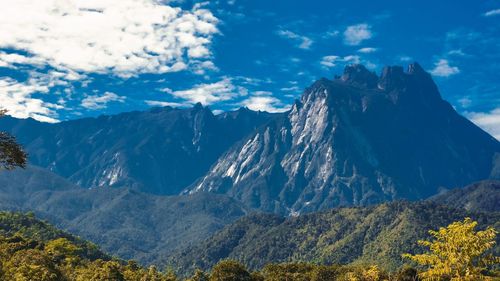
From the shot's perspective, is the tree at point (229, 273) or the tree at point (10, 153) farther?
the tree at point (229, 273)

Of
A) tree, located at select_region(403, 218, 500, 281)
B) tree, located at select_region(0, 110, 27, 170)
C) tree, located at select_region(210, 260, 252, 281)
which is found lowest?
tree, located at select_region(210, 260, 252, 281)

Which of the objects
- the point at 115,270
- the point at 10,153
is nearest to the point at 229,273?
the point at 115,270

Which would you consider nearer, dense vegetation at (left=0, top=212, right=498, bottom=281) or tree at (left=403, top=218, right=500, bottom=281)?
tree at (left=403, top=218, right=500, bottom=281)

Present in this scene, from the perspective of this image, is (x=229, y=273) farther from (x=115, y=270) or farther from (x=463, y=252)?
(x=463, y=252)

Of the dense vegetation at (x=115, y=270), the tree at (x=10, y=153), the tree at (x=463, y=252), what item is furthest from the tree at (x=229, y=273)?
the tree at (x=463, y=252)

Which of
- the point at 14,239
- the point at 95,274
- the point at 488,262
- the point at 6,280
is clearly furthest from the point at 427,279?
the point at 14,239

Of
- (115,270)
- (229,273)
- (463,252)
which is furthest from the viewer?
(229,273)

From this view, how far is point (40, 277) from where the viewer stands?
9331cm

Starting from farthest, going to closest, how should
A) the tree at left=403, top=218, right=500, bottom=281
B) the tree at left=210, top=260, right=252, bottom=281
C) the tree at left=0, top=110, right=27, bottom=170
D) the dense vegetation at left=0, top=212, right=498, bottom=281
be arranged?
the tree at left=210, top=260, right=252, bottom=281 < the dense vegetation at left=0, top=212, right=498, bottom=281 < the tree at left=0, top=110, right=27, bottom=170 < the tree at left=403, top=218, right=500, bottom=281

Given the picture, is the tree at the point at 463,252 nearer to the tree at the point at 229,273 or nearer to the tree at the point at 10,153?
the tree at the point at 10,153

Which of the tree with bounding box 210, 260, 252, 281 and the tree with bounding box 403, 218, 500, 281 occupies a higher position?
the tree with bounding box 403, 218, 500, 281

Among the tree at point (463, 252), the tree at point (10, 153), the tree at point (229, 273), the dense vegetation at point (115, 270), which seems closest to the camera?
the tree at point (463, 252)

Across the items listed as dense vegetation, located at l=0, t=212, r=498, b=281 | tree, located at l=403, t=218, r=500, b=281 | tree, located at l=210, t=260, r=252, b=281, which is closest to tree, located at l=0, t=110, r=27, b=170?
tree, located at l=403, t=218, r=500, b=281

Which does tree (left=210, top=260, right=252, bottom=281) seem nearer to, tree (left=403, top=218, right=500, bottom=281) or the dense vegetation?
the dense vegetation
